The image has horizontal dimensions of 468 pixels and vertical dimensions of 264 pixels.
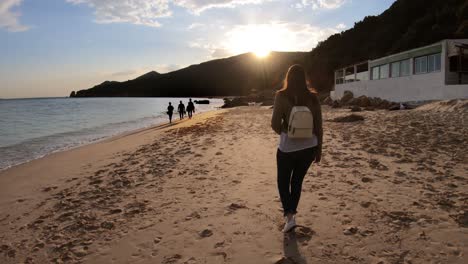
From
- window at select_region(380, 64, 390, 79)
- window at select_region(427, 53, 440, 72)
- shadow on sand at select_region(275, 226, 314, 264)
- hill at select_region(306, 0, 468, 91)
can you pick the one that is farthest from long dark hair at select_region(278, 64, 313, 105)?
hill at select_region(306, 0, 468, 91)

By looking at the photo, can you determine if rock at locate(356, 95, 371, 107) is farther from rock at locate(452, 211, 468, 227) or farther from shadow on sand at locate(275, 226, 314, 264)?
shadow on sand at locate(275, 226, 314, 264)

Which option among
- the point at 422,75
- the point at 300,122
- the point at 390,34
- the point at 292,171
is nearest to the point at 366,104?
the point at 422,75

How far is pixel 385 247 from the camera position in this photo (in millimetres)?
3660

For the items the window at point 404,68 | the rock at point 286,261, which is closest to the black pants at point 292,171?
the rock at point 286,261

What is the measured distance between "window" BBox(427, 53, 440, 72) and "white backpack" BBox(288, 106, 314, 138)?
2119 centimetres

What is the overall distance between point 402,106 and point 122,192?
59.9 feet

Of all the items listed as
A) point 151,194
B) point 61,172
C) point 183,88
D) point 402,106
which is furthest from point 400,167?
point 183,88

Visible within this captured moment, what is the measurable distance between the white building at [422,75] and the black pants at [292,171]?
58.2ft

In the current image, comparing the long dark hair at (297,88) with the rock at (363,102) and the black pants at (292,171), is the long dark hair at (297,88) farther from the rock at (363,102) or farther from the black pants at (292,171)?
the rock at (363,102)

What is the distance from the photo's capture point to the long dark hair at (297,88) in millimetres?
3689

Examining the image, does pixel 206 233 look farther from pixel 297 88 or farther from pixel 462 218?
pixel 462 218

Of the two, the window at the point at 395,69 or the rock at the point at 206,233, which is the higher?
the window at the point at 395,69

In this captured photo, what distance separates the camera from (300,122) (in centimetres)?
361

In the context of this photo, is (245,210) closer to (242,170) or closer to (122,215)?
(122,215)
